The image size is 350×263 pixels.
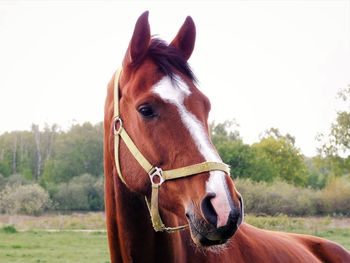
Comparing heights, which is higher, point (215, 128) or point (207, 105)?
point (215, 128)

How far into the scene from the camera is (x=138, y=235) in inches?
130

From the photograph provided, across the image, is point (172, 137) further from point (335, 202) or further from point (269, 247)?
point (335, 202)

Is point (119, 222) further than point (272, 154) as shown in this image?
No

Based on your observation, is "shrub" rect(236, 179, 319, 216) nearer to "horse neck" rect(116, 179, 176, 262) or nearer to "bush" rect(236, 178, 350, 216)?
"bush" rect(236, 178, 350, 216)

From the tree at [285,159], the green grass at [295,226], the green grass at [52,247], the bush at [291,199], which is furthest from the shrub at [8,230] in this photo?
the tree at [285,159]

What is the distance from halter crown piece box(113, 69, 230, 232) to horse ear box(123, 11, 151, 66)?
298 mm

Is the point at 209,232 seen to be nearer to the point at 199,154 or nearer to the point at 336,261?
the point at 199,154

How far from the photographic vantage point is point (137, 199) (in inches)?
132

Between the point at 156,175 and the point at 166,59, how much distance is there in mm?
713

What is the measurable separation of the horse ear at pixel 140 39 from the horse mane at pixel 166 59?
28mm

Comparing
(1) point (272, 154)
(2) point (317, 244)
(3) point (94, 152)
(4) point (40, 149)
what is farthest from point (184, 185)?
(4) point (40, 149)

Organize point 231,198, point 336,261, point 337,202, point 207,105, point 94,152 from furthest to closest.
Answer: point 94,152
point 337,202
point 336,261
point 207,105
point 231,198

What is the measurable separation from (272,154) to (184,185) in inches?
2320

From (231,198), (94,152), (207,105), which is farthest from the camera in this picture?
(94,152)
